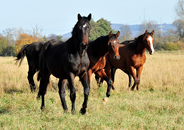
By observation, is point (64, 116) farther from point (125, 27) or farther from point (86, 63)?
point (125, 27)

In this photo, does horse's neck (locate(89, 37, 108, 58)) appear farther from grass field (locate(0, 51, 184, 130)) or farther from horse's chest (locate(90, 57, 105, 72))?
grass field (locate(0, 51, 184, 130))

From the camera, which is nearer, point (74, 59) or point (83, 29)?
point (83, 29)

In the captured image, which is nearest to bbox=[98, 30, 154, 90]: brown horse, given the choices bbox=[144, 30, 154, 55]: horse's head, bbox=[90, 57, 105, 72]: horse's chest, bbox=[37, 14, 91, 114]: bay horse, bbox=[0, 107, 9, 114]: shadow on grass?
bbox=[144, 30, 154, 55]: horse's head

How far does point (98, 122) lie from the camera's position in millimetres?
4551

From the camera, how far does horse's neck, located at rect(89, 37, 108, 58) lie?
7320 mm

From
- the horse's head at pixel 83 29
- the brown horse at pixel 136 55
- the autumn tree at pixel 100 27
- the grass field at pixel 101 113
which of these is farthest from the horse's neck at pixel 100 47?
the autumn tree at pixel 100 27

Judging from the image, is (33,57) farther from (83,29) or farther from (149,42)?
(83,29)

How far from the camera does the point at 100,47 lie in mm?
7340

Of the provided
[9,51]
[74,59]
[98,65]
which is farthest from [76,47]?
[9,51]

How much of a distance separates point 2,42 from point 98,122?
5771cm

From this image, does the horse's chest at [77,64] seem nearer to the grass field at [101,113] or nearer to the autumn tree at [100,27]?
the grass field at [101,113]

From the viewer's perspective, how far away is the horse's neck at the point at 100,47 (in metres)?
7.32

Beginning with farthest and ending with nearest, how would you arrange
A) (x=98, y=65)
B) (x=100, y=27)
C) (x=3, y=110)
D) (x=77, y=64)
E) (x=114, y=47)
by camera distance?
(x=100, y=27), (x=98, y=65), (x=114, y=47), (x=3, y=110), (x=77, y=64)

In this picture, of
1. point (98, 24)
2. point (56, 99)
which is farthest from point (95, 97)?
point (98, 24)
